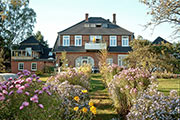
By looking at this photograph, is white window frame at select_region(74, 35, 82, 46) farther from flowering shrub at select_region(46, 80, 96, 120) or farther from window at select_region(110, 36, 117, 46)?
flowering shrub at select_region(46, 80, 96, 120)

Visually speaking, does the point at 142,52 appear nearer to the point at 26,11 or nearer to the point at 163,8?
the point at 163,8

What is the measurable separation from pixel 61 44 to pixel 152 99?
2475 centimetres

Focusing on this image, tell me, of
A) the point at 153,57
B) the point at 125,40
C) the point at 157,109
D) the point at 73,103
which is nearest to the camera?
the point at 157,109

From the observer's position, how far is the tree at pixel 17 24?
103 feet

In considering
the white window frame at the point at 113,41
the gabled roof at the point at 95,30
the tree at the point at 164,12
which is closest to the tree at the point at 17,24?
the gabled roof at the point at 95,30

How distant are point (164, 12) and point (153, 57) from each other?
12075 millimetres

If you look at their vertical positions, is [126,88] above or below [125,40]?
below

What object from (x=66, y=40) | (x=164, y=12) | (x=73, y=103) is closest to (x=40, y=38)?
(x=66, y=40)

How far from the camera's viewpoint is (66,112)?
3.80 metres

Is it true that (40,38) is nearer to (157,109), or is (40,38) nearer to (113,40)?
(113,40)

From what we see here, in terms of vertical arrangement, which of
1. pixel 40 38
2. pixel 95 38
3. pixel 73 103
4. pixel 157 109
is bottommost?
pixel 73 103

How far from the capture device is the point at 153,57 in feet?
60.1

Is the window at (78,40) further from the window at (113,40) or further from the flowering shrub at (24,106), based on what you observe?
the flowering shrub at (24,106)

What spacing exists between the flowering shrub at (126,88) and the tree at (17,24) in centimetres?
2994
